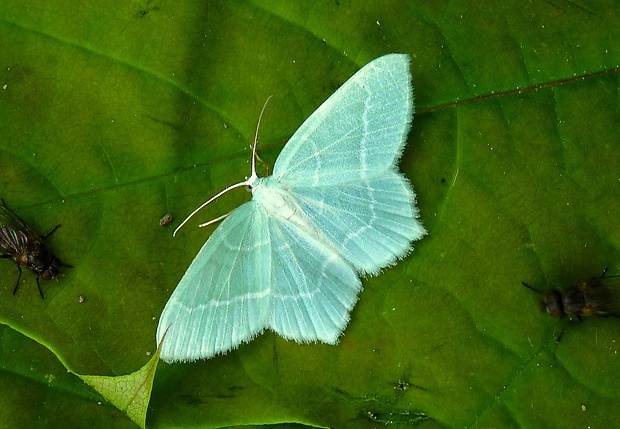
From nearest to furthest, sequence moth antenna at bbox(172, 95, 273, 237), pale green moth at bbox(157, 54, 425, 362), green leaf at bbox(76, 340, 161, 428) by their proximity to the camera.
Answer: green leaf at bbox(76, 340, 161, 428) < pale green moth at bbox(157, 54, 425, 362) < moth antenna at bbox(172, 95, 273, 237)

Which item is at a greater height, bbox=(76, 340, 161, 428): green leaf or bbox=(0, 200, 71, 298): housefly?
bbox=(0, 200, 71, 298): housefly

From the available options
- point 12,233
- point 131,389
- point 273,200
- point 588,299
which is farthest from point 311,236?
point 12,233

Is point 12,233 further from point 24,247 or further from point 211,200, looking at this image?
point 211,200

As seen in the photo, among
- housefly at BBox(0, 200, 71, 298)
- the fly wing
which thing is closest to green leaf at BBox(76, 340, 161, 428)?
housefly at BBox(0, 200, 71, 298)

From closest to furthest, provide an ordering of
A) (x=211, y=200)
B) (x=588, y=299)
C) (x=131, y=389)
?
(x=131, y=389) < (x=588, y=299) < (x=211, y=200)

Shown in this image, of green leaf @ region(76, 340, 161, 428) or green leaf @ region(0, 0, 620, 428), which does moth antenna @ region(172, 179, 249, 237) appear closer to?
green leaf @ region(0, 0, 620, 428)

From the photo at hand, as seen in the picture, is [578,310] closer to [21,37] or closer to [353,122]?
[353,122]
